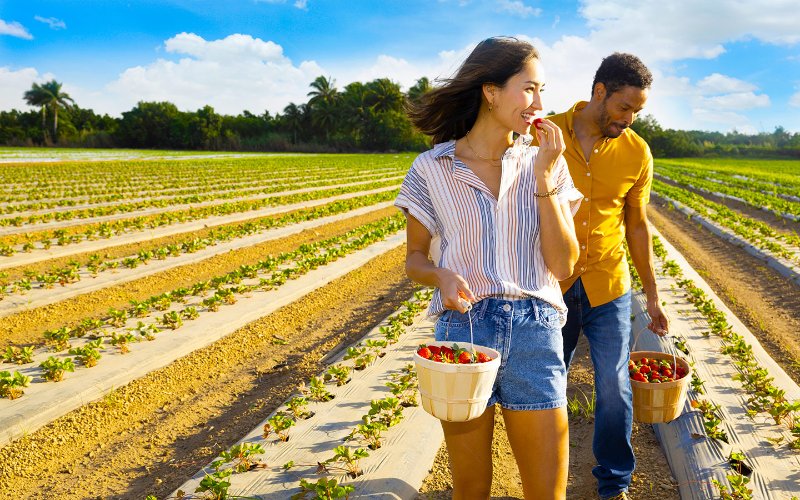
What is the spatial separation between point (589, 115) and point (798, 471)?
213 cm

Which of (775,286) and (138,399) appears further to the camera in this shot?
(775,286)

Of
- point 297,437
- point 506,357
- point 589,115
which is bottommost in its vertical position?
point 297,437

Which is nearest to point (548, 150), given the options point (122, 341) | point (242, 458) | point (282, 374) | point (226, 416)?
point (242, 458)

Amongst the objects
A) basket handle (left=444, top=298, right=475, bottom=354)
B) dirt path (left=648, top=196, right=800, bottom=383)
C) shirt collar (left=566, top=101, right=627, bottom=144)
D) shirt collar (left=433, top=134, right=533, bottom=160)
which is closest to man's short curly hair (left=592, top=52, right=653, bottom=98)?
shirt collar (left=566, top=101, right=627, bottom=144)

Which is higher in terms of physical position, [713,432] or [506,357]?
[506,357]

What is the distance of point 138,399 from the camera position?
4.83 metres

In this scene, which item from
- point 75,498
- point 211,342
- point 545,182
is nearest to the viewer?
point 545,182

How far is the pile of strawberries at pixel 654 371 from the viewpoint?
340 cm

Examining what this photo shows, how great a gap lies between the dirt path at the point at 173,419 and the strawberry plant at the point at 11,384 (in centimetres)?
44

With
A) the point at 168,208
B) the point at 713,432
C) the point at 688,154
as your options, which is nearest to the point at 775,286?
the point at 713,432

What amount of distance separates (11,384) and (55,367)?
1.10ft

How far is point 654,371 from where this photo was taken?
351 cm

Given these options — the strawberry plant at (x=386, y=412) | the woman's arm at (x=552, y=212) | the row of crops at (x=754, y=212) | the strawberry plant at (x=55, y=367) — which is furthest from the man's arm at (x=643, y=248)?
the row of crops at (x=754, y=212)

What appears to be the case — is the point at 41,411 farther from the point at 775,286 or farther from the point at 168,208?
the point at 168,208
